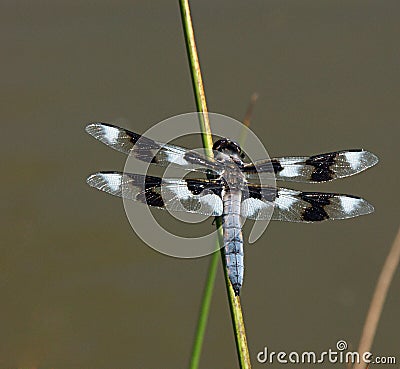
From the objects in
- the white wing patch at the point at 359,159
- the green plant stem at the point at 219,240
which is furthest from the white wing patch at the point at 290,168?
the green plant stem at the point at 219,240

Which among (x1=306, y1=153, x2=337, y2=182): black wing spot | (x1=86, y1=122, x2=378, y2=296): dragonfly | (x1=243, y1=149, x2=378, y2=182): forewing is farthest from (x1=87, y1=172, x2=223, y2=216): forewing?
(x1=306, y1=153, x2=337, y2=182): black wing spot

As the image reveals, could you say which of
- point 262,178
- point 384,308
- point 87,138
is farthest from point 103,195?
point 262,178

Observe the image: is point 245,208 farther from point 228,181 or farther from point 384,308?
point 384,308

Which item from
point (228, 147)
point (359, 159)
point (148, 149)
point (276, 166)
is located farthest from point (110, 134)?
point (359, 159)

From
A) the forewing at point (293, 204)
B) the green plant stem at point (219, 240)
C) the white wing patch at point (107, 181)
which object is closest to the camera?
the green plant stem at point (219, 240)

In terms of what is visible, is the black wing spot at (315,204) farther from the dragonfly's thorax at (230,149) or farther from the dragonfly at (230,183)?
the dragonfly's thorax at (230,149)
